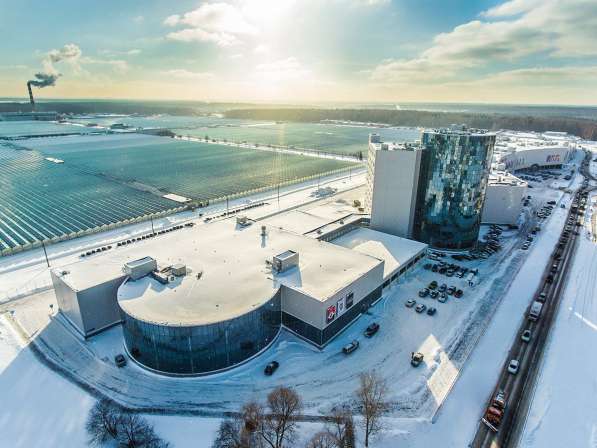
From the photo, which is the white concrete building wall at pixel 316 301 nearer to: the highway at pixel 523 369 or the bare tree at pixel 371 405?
the bare tree at pixel 371 405

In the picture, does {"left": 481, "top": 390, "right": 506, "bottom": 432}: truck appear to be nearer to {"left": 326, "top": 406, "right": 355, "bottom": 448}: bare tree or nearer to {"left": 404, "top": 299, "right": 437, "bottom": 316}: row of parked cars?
{"left": 326, "top": 406, "right": 355, "bottom": 448}: bare tree

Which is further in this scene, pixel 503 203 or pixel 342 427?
pixel 503 203

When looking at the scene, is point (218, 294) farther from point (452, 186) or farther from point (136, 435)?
point (452, 186)

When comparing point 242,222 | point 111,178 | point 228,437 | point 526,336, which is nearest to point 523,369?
point 526,336

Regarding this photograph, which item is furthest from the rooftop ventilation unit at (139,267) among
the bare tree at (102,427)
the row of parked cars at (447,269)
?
the row of parked cars at (447,269)

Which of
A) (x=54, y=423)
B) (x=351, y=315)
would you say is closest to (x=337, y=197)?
(x=351, y=315)

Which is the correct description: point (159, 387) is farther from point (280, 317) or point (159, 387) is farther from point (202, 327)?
point (280, 317)
